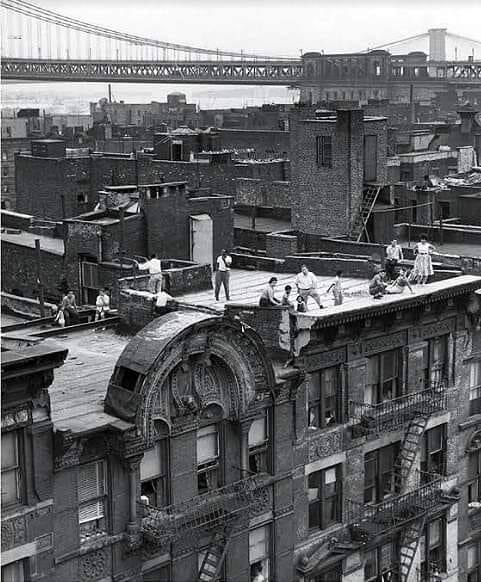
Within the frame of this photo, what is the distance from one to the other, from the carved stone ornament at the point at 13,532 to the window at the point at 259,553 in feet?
23.8

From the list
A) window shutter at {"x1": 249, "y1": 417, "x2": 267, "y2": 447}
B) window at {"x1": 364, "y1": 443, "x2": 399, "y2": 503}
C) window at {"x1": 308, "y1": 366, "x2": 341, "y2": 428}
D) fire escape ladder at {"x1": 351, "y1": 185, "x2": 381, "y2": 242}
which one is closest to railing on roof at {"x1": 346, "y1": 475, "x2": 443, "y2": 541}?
window at {"x1": 364, "y1": 443, "x2": 399, "y2": 503}

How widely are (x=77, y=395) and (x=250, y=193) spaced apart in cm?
3714

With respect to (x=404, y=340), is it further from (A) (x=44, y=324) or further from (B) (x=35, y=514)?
(B) (x=35, y=514)

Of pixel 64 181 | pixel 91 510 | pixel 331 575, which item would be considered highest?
pixel 64 181

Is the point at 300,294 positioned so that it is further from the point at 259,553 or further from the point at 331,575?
the point at 331,575

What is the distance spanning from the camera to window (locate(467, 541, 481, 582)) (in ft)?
116

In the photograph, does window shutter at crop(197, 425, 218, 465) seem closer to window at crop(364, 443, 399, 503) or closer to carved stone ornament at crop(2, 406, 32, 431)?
carved stone ornament at crop(2, 406, 32, 431)

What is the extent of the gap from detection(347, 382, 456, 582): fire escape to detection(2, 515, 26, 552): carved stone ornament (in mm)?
10997

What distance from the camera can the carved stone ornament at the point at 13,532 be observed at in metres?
21.3

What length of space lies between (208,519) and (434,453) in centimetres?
997

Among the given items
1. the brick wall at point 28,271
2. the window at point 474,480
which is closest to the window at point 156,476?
the window at point 474,480

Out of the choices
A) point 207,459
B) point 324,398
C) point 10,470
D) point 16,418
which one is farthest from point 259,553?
point 16,418

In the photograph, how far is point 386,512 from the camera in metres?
30.5

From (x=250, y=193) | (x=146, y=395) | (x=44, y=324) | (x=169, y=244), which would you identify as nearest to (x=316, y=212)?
(x=169, y=244)
